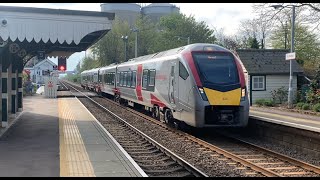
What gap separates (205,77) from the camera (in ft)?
44.3

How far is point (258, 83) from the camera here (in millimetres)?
30203

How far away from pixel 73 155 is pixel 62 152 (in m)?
0.52

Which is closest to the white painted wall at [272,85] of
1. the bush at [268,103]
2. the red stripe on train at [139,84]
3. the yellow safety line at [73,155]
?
the bush at [268,103]

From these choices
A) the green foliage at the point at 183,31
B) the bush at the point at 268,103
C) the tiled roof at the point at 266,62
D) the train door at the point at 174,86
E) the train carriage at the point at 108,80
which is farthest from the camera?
the green foliage at the point at 183,31

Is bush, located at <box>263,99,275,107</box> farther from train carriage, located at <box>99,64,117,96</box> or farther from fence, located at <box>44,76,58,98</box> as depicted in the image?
fence, located at <box>44,76,58,98</box>

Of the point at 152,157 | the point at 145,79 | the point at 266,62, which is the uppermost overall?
the point at 266,62

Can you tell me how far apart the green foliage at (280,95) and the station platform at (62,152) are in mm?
16804

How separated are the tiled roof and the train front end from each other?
52.7 ft

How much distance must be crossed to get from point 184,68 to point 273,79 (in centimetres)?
1796

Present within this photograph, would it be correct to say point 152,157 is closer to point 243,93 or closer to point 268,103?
point 243,93

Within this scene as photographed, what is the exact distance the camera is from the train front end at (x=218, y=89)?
522 inches

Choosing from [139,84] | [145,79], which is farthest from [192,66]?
[139,84]

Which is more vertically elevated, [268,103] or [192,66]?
[192,66]

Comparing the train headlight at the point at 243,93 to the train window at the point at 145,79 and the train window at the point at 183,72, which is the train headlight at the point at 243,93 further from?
the train window at the point at 145,79
